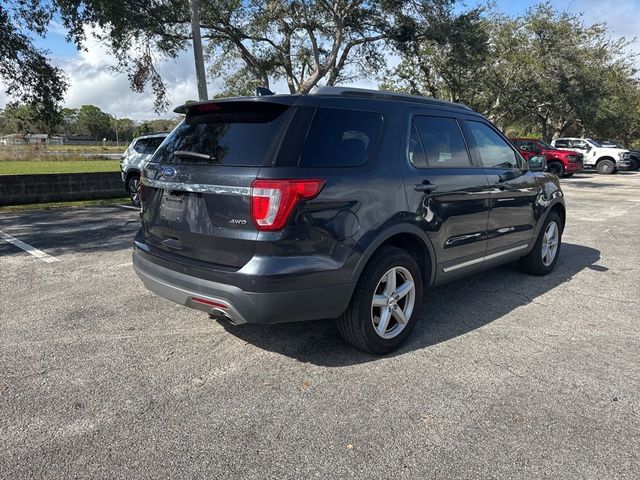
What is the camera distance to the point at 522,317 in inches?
174

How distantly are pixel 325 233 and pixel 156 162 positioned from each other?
61.9 inches

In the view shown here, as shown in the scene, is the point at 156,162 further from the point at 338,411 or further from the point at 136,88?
the point at 136,88

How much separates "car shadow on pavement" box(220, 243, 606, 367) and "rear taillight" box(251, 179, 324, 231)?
1.18 metres

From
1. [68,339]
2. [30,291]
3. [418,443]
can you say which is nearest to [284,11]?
[30,291]

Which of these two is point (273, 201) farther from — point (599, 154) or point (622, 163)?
point (622, 163)

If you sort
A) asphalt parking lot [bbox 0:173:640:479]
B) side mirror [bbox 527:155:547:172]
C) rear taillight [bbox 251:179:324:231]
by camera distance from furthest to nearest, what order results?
side mirror [bbox 527:155:547:172] → rear taillight [bbox 251:179:324:231] → asphalt parking lot [bbox 0:173:640:479]

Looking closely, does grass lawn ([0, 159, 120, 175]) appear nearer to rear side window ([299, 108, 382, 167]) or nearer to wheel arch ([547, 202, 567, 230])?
wheel arch ([547, 202, 567, 230])

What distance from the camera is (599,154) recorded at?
27.2m

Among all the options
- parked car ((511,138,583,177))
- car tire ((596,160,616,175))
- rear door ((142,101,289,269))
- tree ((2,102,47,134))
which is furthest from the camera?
car tire ((596,160,616,175))

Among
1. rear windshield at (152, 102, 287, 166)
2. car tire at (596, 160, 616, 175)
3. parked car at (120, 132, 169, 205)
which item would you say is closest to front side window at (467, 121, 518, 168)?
rear windshield at (152, 102, 287, 166)

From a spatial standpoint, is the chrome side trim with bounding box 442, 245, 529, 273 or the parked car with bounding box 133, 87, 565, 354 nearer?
the parked car with bounding box 133, 87, 565, 354

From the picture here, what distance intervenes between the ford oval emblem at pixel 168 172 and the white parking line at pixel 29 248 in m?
3.57

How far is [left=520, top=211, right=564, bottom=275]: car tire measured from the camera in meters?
5.62

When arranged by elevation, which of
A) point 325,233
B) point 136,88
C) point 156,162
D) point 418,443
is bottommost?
point 418,443
